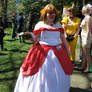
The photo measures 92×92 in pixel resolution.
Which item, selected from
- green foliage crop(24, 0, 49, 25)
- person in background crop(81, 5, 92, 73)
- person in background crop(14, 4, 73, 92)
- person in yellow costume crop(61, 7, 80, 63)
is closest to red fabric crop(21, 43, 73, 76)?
person in background crop(14, 4, 73, 92)

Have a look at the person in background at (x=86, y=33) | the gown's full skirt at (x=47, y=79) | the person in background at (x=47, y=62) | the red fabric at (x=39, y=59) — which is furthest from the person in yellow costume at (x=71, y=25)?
the gown's full skirt at (x=47, y=79)

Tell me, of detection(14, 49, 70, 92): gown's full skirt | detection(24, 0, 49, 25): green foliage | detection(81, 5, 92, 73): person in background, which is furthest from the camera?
detection(24, 0, 49, 25): green foliage

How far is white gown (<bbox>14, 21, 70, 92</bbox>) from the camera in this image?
9.46ft

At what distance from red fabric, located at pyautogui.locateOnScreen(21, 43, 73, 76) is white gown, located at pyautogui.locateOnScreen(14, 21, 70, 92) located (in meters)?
0.06

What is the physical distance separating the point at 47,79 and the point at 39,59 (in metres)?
0.37

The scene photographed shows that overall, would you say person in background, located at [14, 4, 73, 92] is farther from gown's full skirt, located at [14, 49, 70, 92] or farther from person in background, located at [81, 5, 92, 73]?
person in background, located at [81, 5, 92, 73]

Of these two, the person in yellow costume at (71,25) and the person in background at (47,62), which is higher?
the person in yellow costume at (71,25)

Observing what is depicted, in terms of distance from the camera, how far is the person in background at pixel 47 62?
2908 mm

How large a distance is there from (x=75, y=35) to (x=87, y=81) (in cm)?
138

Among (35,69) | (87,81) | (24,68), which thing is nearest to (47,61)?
(35,69)

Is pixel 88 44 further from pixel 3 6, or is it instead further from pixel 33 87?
pixel 3 6

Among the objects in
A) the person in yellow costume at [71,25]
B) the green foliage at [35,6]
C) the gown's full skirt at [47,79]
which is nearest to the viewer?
the gown's full skirt at [47,79]

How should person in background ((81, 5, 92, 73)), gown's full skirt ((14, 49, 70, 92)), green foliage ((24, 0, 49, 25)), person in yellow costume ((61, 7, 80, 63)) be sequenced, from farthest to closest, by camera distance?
1. green foliage ((24, 0, 49, 25))
2. person in yellow costume ((61, 7, 80, 63))
3. person in background ((81, 5, 92, 73))
4. gown's full skirt ((14, 49, 70, 92))

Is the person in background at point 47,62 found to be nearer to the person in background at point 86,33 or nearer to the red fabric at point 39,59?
the red fabric at point 39,59
